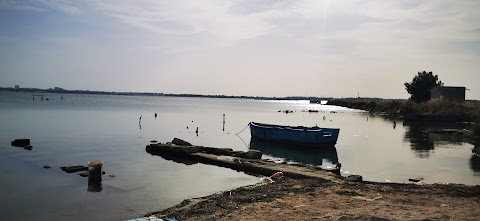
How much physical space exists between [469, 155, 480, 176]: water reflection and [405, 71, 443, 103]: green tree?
64599 mm

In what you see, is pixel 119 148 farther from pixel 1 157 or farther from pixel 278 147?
pixel 278 147

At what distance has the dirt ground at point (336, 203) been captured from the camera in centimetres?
976

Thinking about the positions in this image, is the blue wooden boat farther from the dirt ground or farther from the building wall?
the building wall

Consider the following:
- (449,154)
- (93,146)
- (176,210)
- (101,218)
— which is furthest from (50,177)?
(449,154)

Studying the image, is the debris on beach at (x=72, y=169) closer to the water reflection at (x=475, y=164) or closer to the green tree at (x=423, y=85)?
the water reflection at (x=475, y=164)

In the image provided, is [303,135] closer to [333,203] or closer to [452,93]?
[333,203]

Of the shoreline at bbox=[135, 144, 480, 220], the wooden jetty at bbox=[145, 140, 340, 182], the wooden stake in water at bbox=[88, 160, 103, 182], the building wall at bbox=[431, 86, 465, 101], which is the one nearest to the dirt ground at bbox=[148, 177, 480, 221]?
the shoreline at bbox=[135, 144, 480, 220]

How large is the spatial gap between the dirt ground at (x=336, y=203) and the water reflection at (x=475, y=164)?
1034 centimetres

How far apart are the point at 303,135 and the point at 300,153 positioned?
2.40m

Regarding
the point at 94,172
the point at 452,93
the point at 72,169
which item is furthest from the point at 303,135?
the point at 452,93

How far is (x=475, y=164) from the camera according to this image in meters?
25.4

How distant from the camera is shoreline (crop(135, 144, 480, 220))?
32.1 ft

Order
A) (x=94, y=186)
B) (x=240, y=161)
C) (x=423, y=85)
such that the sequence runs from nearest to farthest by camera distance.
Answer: (x=94, y=186) → (x=240, y=161) → (x=423, y=85)

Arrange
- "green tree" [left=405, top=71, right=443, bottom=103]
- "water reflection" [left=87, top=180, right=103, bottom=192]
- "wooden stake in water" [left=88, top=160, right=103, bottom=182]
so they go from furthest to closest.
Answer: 1. "green tree" [left=405, top=71, right=443, bottom=103]
2. "wooden stake in water" [left=88, top=160, right=103, bottom=182]
3. "water reflection" [left=87, top=180, right=103, bottom=192]
